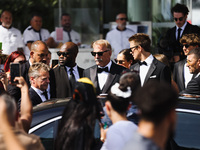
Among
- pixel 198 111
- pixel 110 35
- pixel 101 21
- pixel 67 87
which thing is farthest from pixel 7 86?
pixel 101 21

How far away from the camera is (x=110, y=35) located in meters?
10.6

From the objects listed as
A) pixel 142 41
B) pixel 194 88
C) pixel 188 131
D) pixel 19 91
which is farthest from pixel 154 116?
pixel 142 41

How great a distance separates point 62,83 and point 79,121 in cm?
273

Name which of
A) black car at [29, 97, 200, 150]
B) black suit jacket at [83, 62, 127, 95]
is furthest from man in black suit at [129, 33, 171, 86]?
black car at [29, 97, 200, 150]

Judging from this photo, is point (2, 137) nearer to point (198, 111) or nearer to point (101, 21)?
point (198, 111)

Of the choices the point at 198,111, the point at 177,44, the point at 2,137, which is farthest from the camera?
the point at 177,44

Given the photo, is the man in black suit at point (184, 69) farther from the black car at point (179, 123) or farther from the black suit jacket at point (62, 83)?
the black car at point (179, 123)

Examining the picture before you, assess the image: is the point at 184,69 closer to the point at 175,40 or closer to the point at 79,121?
the point at 175,40

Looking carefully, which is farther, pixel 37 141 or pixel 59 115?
pixel 59 115

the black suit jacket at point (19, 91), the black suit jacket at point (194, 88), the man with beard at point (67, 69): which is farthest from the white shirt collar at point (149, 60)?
the black suit jacket at point (19, 91)

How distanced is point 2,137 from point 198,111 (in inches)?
72.6

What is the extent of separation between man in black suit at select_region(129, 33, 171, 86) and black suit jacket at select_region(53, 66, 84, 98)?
3.10 feet

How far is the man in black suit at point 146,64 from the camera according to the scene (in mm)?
5902

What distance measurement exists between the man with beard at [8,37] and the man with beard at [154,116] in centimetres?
750
